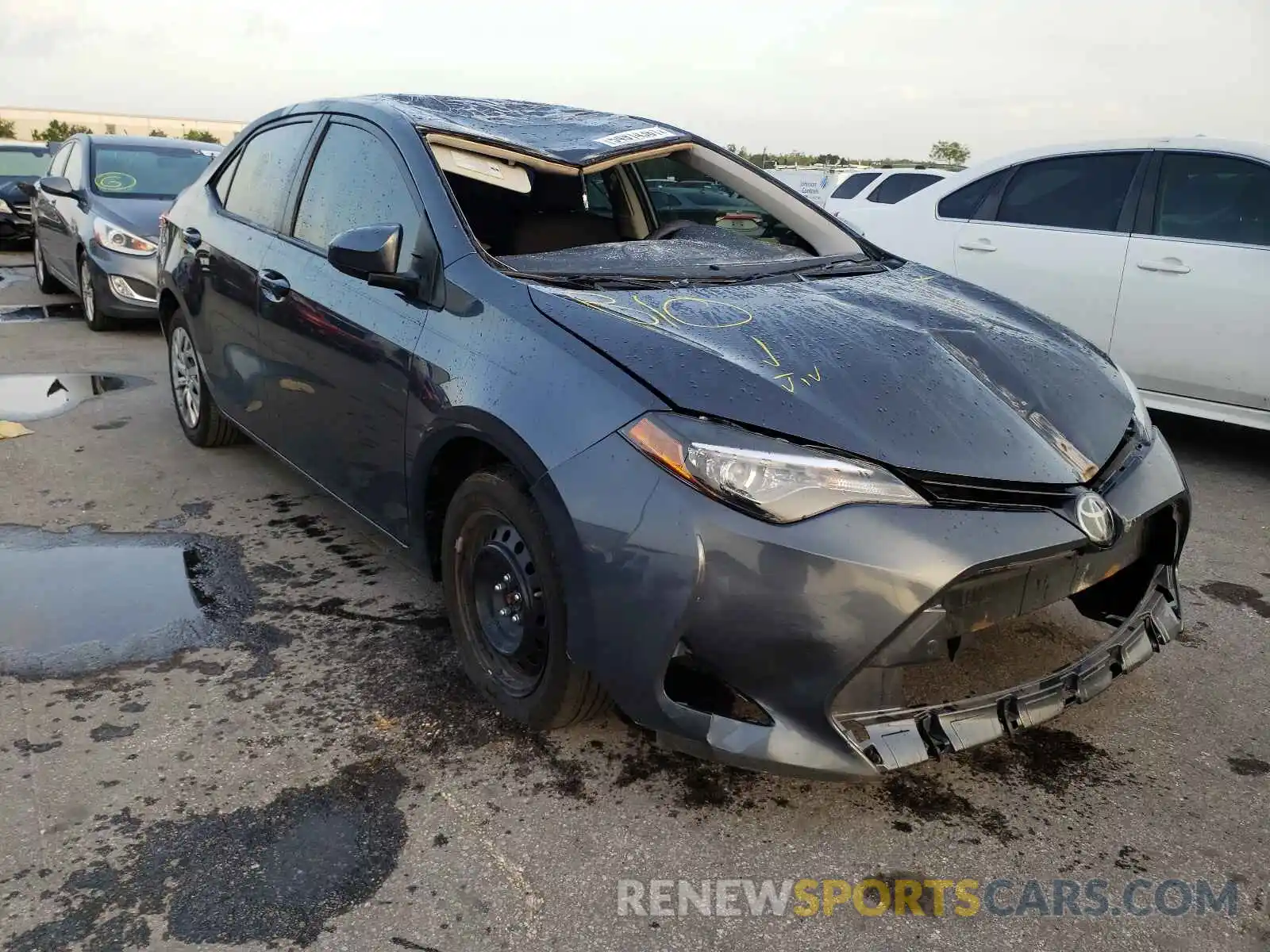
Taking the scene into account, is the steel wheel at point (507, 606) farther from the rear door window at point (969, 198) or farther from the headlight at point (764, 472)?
the rear door window at point (969, 198)

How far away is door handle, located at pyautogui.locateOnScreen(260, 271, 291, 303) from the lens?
3.51m

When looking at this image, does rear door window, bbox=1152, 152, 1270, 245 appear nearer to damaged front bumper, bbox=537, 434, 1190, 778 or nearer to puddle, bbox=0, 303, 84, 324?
damaged front bumper, bbox=537, 434, 1190, 778

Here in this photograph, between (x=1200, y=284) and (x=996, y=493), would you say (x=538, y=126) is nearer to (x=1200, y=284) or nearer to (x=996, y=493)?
(x=996, y=493)

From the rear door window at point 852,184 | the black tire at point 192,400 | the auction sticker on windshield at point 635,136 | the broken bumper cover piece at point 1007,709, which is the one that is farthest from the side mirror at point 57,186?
the rear door window at point 852,184

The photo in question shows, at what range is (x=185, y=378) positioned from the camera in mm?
5012

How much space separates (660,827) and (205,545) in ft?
7.86

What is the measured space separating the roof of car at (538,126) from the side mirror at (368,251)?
1.69 ft

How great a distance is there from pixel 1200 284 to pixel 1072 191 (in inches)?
37.0

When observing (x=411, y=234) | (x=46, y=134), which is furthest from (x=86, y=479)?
(x=46, y=134)

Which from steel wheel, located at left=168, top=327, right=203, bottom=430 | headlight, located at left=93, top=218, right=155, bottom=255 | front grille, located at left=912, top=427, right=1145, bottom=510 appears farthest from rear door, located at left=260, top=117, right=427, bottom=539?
headlight, located at left=93, top=218, right=155, bottom=255

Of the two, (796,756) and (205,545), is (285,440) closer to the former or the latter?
(205,545)

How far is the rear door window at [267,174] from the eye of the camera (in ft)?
12.5

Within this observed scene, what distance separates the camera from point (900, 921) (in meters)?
2.06

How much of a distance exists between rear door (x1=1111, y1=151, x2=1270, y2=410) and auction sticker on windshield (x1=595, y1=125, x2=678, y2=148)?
2.79 metres
